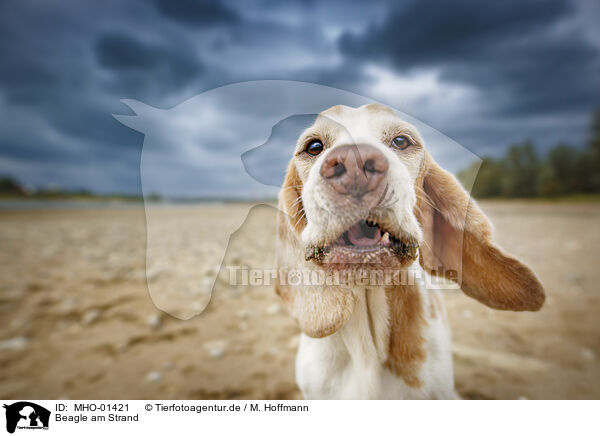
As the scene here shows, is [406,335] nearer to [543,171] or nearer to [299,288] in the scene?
[299,288]

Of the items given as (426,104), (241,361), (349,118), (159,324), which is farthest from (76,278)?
(426,104)

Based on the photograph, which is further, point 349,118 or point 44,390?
point 44,390

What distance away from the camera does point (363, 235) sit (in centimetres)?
95

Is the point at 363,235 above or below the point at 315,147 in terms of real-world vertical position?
below

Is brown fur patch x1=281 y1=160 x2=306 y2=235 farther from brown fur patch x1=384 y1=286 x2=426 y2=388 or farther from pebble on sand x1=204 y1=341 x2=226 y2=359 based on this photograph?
pebble on sand x1=204 y1=341 x2=226 y2=359

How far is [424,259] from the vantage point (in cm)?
Result: 119

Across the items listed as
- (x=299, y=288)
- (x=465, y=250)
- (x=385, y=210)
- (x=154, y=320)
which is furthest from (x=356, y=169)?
(x=154, y=320)

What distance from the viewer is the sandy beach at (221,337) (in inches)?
64.9

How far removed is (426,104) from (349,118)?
0.61 meters
